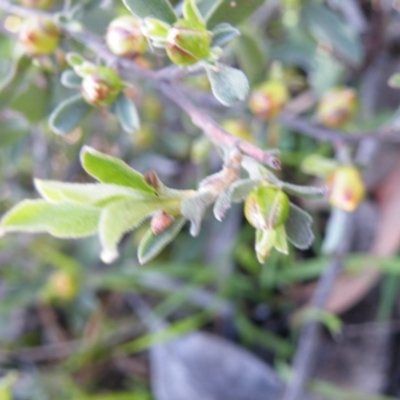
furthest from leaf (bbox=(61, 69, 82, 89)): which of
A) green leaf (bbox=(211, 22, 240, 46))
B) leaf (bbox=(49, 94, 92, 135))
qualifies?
green leaf (bbox=(211, 22, 240, 46))

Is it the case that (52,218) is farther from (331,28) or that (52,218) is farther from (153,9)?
(331,28)

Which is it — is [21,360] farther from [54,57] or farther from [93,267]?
[54,57]

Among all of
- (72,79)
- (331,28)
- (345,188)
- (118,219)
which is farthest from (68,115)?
(331,28)

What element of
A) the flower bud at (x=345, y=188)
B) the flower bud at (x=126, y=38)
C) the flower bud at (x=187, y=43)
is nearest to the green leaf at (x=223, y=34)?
the flower bud at (x=187, y=43)

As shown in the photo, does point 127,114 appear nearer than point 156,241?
No

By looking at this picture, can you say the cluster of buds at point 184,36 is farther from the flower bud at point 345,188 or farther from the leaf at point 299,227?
the flower bud at point 345,188

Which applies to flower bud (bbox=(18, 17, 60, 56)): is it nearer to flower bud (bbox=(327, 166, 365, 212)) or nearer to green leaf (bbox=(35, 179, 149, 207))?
green leaf (bbox=(35, 179, 149, 207))
